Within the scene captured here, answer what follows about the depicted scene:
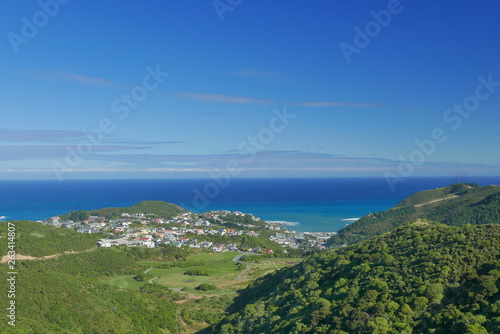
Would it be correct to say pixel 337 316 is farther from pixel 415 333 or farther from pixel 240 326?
pixel 240 326

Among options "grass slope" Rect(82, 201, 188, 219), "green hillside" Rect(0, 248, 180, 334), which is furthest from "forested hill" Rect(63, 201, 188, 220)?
"green hillside" Rect(0, 248, 180, 334)

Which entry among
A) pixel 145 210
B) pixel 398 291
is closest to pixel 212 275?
pixel 398 291

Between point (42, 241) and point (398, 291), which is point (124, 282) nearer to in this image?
point (42, 241)

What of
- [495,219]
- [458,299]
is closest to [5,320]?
[458,299]

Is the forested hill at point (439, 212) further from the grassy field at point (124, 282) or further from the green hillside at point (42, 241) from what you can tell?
the green hillside at point (42, 241)

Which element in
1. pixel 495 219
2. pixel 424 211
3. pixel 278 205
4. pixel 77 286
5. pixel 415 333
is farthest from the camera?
pixel 278 205

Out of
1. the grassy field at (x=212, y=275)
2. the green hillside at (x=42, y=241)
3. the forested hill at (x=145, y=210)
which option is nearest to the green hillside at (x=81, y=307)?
the green hillside at (x=42, y=241)
